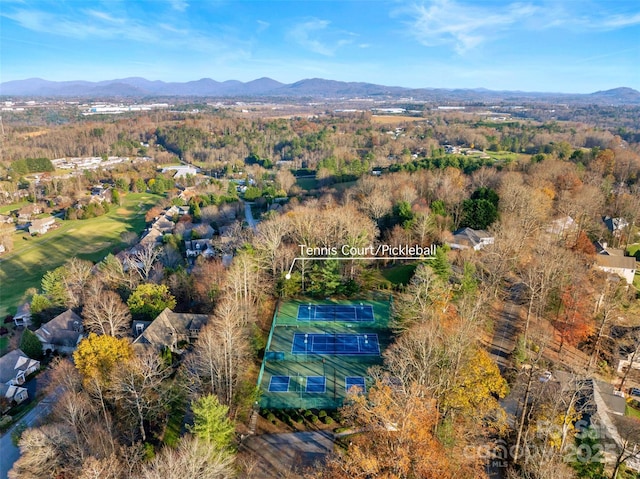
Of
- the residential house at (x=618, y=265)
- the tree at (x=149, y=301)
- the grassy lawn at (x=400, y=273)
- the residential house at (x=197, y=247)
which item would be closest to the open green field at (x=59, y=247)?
the residential house at (x=197, y=247)

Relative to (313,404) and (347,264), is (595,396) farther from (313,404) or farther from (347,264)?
(347,264)

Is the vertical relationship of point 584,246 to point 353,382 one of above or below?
above

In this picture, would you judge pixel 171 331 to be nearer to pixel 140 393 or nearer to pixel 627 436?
pixel 140 393

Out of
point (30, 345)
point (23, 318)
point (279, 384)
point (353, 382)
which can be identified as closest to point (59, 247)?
point (23, 318)

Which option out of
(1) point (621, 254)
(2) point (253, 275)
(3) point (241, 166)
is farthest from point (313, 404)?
(3) point (241, 166)

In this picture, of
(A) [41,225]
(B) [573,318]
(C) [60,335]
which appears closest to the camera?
(B) [573,318]
